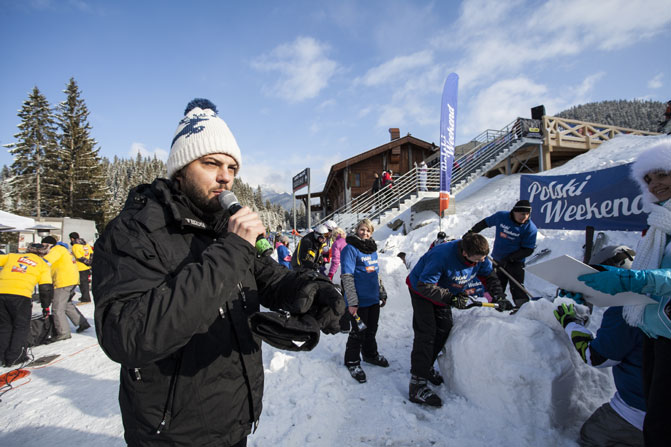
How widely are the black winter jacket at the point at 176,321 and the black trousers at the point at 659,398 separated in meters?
2.02

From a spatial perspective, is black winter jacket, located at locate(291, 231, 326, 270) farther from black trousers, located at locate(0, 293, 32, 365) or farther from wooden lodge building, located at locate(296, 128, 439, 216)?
wooden lodge building, located at locate(296, 128, 439, 216)

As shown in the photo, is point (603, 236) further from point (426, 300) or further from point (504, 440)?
point (504, 440)

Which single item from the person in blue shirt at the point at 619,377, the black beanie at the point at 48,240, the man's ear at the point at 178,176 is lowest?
the person in blue shirt at the point at 619,377

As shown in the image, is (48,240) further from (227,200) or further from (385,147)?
(385,147)

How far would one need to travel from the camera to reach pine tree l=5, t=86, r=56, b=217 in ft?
84.4

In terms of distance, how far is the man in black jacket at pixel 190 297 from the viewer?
0.96m

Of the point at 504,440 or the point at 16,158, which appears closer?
the point at 504,440

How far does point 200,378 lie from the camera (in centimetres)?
127

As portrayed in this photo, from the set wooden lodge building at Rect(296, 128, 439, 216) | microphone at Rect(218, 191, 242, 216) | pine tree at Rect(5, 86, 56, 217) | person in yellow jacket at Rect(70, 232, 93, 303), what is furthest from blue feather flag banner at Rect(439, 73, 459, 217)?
pine tree at Rect(5, 86, 56, 217)

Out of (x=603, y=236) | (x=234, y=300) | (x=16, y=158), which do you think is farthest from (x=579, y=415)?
(x=16, y=158)

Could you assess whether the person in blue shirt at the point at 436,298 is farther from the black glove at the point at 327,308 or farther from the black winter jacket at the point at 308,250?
the black winter jacket at the point at 308,250

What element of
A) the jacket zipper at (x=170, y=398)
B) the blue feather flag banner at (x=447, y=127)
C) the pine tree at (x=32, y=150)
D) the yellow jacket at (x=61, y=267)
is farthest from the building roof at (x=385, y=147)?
the pine tree at (x=32, y=150)

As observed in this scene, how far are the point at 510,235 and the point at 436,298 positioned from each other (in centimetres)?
260

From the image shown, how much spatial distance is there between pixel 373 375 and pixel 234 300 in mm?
3344
